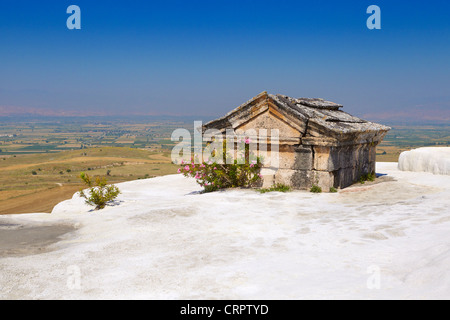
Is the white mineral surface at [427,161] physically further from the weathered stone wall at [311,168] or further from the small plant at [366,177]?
the weathered stone wall at [311,168]

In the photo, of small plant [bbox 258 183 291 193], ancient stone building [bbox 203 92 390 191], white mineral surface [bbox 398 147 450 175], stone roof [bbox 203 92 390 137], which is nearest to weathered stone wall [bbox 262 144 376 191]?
ancient stone building [bbox 203 92 390 191]

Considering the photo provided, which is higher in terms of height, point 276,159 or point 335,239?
point 276,159

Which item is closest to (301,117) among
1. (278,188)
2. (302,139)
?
(302,139)

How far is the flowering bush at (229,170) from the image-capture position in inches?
398

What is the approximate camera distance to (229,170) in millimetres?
10352

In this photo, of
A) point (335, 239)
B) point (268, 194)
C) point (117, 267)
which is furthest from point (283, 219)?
point (117, 267)

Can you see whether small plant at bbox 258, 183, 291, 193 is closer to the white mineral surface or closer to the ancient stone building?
the ancient stone building

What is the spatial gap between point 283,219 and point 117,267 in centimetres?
310

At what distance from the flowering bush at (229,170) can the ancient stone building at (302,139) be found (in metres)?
0.36

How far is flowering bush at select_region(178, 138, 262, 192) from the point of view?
10.1 m

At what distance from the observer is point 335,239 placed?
536 cm

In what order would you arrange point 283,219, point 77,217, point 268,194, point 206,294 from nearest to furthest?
1. point 206,294
2. point 283,219
3. point 77,217
4. point 268,194

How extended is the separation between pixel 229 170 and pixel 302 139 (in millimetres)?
2089

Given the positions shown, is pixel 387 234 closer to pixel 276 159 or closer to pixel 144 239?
pixel 144 239
